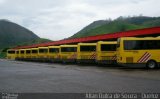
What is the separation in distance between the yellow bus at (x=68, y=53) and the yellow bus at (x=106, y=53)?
8394 millimetres

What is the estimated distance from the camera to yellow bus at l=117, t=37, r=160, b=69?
985 inches

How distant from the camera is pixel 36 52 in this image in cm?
5512

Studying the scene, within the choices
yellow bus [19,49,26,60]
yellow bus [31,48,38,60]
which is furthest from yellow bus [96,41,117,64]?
yellow bus [19,49,26,60]

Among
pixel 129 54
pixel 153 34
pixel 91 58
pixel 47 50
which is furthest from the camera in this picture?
pixel 47 50

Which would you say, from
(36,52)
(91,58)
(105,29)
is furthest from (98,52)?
(105,29)

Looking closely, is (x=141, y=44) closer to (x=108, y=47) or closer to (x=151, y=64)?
(x=151, y=64)

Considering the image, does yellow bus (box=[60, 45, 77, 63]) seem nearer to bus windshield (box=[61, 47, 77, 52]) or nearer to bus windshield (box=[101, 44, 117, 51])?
bus windshield (box=[61, 47, 77, 52])

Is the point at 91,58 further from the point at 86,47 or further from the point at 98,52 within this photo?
the point at 98,52

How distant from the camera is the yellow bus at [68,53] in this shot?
131 ft

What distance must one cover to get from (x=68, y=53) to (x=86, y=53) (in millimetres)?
5339

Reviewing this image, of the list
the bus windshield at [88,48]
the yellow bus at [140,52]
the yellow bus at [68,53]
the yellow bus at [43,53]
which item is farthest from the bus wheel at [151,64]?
the yellow bus at [43,53]

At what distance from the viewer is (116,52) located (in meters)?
28.6

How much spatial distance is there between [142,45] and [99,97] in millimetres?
16215

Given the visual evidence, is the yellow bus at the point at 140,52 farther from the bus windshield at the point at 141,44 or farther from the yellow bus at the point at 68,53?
the yellow bus at the point at 68,53
